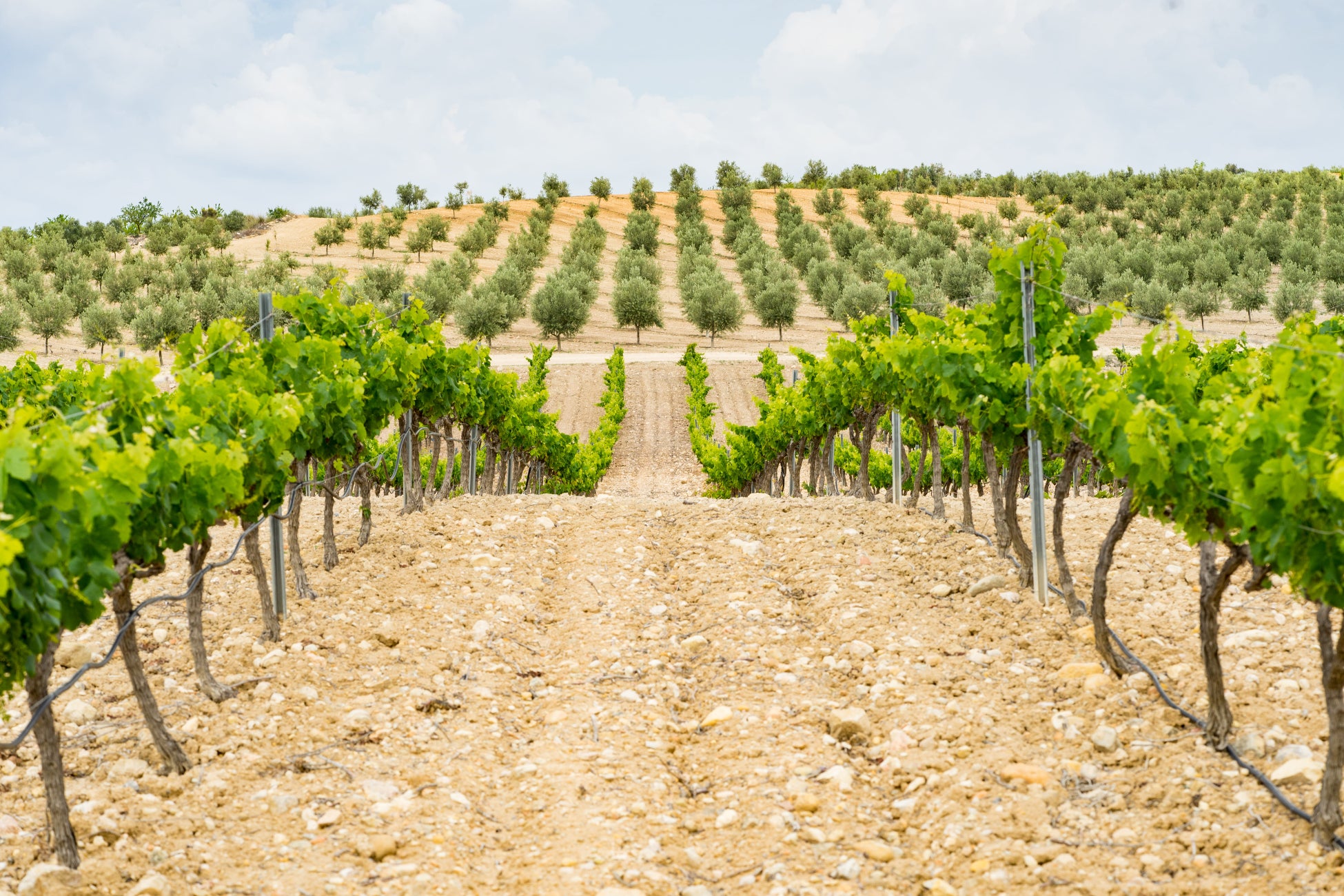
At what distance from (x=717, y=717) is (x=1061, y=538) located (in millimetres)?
3134

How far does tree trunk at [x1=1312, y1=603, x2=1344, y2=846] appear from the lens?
4.49m

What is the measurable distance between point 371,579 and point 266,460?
306 cm

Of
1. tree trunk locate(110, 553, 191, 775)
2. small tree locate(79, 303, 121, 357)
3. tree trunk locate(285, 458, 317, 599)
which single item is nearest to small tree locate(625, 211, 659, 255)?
small tree locate(79, 303, 121, 357)

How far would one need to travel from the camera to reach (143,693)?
5.61 metres

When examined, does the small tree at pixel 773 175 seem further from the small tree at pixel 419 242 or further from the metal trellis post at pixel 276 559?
the metal trellis post at pixel 276 559

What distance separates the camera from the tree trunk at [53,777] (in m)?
4.70

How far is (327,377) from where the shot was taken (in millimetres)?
8469

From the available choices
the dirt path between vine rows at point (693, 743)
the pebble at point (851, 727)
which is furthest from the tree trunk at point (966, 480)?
the pebble at point (851, 727)

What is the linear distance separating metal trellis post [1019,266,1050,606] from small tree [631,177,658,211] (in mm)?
70557

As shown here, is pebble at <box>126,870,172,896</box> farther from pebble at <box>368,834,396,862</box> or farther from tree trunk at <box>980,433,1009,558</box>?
tree trunk at <box>980,433,1009,558</box>

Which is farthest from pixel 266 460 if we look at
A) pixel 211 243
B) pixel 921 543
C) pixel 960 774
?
pixel 211 243

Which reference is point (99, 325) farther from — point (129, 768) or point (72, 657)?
point (129, 768)

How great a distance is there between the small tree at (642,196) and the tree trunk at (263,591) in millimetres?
71496

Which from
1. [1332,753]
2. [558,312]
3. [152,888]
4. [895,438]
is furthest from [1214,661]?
[558,312]
